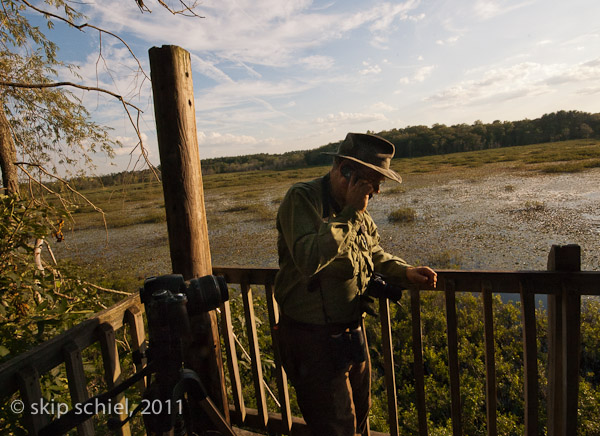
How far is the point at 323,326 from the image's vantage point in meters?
1.76

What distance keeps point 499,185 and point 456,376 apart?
75.4 ft

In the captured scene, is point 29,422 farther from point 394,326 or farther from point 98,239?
point 98,239

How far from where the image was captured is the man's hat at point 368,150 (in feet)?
5.67

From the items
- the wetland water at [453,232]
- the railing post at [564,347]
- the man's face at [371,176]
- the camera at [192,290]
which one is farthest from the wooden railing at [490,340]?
the wetland water at [453,232]

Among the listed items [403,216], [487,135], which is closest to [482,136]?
[487,135]

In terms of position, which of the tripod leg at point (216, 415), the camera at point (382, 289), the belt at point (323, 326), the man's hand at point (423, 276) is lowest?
the tripod leg at point (216, 415)

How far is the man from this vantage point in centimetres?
165

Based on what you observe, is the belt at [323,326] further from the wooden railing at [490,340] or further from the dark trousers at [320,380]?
the wooden railing at [490,340]

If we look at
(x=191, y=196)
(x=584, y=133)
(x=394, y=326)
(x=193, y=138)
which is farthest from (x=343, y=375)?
(x=584, y=133)

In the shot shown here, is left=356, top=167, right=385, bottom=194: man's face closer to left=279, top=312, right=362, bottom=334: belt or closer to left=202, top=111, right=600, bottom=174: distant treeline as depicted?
left=279, top=312, right=362, bottom=334: belt

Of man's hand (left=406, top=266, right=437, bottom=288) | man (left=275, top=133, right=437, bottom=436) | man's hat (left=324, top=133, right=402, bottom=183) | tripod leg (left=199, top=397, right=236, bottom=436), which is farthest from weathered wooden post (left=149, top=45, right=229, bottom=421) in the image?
man's hand (left=406, top=266, right=437, bottom=288)

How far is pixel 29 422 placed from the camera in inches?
55.3

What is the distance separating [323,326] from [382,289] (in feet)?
1.30

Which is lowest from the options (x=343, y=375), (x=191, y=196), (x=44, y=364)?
(x=343, y=375)
